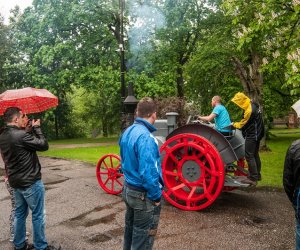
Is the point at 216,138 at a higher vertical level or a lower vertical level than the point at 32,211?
higher

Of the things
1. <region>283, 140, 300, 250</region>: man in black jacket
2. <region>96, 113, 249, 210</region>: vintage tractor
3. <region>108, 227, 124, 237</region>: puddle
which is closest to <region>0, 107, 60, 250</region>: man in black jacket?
<region>108, 227, 124, 237</region>: puddle

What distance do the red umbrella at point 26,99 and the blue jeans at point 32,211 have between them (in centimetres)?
136

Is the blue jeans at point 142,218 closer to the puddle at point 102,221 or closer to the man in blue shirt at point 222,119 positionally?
the puddle at point 102,221

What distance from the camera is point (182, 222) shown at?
5.49 meters

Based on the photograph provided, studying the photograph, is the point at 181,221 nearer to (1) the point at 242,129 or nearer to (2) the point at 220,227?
(2) the point at 220,227

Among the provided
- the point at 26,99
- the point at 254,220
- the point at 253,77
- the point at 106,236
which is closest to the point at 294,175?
the point at 254,220

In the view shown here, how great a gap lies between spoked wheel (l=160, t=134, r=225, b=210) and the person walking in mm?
2414

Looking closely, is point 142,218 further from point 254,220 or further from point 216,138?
point 216,138

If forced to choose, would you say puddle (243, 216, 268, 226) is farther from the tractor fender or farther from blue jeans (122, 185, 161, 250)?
blue jeans (122, 185, 161, 250)

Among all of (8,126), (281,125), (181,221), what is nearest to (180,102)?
(181,221)

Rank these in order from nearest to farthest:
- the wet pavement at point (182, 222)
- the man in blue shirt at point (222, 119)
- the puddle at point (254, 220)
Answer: the wet pavement at point (182, 222)
the puddle at point (254, 220)
the man in blue shirt at point (222, 119)

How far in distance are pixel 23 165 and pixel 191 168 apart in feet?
9.69

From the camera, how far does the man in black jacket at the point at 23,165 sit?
411 cm

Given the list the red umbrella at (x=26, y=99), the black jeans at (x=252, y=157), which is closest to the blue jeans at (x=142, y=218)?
the red umbrella at (x=26, y=99)
